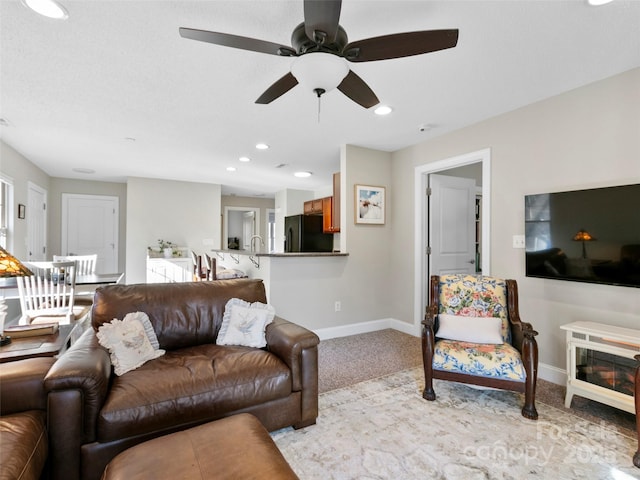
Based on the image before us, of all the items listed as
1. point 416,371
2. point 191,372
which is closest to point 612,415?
point 416,371

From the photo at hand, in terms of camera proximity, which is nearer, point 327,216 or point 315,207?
point 327,216

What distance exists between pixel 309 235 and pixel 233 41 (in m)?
3.66

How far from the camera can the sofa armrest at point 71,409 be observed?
4.58 ft

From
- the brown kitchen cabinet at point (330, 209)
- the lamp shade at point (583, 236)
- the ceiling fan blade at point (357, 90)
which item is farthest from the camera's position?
the brown kitchen cabinet at point (330, 209)

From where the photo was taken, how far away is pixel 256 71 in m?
2.31

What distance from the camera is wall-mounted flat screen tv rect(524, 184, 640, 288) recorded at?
2.20m

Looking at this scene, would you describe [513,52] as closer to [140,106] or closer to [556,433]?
[556,433]

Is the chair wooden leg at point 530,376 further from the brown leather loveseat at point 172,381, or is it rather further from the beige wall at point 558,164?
the brown leather loveseat at point 172,381

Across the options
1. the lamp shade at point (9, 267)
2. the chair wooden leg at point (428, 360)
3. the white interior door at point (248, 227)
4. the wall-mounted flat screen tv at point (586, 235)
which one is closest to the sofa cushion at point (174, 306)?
the lamp shade at point (9, 267)

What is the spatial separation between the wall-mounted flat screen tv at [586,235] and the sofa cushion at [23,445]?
3.31 metres

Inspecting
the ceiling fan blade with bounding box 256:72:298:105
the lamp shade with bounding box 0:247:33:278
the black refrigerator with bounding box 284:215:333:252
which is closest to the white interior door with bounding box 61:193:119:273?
the black refrigerator with bounding box 284:215:333:252

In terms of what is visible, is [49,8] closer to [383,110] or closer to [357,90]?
[357,90]

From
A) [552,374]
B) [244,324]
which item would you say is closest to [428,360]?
[552,374]

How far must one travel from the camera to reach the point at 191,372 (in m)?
1.82
